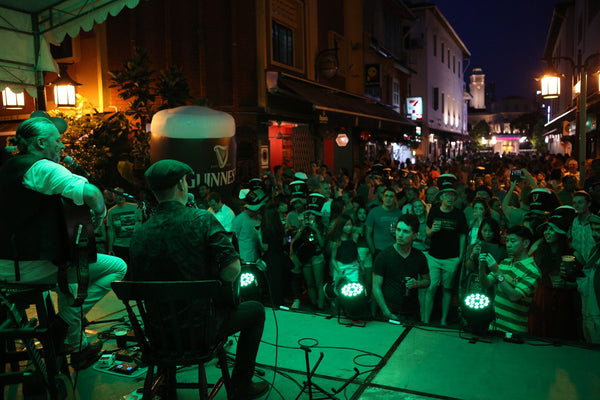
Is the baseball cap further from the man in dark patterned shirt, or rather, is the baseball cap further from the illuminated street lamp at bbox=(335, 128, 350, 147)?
the illuminated street lamp at bbox=(335, 128, 350, 147)

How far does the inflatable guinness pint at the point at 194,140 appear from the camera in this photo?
9.98 m

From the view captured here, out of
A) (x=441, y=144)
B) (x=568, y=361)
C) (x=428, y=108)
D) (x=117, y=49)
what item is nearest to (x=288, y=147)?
(x=117, y=49)

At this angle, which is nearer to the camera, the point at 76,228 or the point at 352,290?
the point at 76,228

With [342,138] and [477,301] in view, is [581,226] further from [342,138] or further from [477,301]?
[342,138]

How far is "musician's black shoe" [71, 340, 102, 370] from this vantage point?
14.1ft

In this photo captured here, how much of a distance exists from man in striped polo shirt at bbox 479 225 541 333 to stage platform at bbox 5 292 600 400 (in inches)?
11.8

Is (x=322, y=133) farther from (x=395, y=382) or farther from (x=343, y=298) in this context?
(x=395, y=382)

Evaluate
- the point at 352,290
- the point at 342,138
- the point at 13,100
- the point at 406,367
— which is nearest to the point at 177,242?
the point at 406,367

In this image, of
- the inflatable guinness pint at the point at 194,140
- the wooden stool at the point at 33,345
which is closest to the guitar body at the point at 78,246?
the wooden stool at the point at 33,345

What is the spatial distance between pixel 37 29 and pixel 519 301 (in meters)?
6.35

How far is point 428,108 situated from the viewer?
36.3 meters

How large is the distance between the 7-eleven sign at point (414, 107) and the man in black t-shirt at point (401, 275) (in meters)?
26.2

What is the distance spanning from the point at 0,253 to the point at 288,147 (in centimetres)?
1510

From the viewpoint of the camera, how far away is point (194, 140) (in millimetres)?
10016
